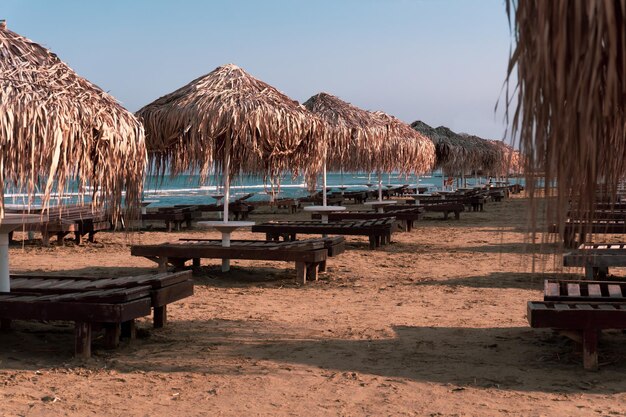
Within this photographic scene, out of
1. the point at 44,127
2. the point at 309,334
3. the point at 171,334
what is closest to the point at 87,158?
the point at 44,127

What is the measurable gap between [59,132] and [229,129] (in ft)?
10.5

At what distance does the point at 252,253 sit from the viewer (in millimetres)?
8539

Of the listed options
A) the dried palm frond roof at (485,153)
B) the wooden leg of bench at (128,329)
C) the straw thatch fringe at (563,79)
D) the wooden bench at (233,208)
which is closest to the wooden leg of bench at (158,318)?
the wooden leg of bench at (128,329)

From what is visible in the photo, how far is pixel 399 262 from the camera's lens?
10.6 m

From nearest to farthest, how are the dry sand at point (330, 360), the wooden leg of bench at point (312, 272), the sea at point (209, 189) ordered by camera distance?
the dry sand at point (330, 360)
the wooden leg of bench at point (312, 272)
the sea at point (209, 189)

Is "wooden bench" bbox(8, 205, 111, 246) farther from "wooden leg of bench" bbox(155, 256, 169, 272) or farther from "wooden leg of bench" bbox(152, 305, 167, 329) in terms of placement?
"wooden leg of bench" bbox(152, 305, 167, 329)

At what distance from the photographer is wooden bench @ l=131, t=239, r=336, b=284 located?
27.7 ft

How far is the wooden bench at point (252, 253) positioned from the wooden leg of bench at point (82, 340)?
3663 millimetres

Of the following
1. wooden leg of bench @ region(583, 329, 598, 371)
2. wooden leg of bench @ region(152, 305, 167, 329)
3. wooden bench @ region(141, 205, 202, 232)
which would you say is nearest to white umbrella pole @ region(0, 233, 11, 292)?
wooden leg of bench @ region(152, 305, 167, 329)

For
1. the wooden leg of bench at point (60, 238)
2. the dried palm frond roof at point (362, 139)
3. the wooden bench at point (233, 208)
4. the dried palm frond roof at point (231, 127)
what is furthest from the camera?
the wooden bench at point (233, 208)

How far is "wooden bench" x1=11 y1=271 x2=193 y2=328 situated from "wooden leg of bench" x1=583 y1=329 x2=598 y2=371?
3.05 m

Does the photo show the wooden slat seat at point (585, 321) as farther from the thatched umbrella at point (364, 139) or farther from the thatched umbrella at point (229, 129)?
the thatched umbrella at point (364, 139)

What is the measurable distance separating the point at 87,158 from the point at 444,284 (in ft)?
15.0

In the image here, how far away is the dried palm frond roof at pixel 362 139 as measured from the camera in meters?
13.6
